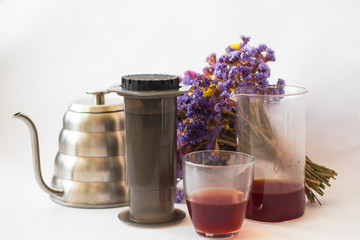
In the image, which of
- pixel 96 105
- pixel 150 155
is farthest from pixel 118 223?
pixel 96 105

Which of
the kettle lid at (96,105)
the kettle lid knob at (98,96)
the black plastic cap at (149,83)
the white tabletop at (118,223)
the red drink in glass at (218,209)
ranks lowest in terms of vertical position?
the white tabletop at (118,223)

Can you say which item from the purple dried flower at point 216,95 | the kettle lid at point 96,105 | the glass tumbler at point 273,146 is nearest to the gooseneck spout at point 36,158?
the kettle lid at point 96,105

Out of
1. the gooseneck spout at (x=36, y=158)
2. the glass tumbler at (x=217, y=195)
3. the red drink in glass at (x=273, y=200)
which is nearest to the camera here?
the glass tumbler at (x=217, y=195)

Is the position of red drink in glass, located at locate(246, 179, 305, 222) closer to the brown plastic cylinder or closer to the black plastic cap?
the brown plastic cylinder

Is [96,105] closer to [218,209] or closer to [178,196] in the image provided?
[178,196]

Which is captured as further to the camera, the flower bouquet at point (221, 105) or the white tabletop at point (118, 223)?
the flower bouquet at point (221, 105)

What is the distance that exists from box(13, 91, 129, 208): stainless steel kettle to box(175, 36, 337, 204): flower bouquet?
16 centimetres

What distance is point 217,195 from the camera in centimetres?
146

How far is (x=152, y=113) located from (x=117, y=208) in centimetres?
31

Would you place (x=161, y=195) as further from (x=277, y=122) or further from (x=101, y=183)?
(x=277, y=122)

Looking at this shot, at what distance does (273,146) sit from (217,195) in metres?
0.20

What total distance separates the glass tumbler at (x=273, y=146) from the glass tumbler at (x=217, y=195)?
0.31 ft

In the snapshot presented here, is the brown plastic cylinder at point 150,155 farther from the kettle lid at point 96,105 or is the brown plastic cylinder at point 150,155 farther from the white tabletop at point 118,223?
the kettle lid at point 96,105

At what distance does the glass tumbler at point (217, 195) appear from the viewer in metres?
1.45
